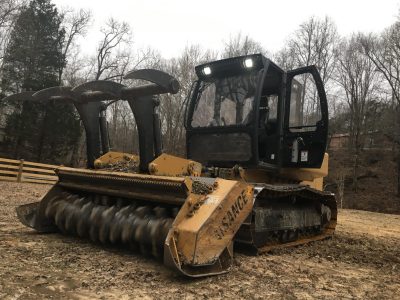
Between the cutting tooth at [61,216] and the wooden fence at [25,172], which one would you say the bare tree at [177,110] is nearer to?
the wooden fence at [25,172]

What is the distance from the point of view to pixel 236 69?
21.3 ft

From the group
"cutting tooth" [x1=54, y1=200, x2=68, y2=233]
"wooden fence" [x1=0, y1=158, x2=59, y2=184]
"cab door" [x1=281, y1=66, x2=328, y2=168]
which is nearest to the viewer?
"cutting tooth" [x1=54, y1=200, x2=68, y2=233]

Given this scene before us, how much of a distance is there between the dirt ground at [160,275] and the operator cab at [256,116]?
146 centimetres

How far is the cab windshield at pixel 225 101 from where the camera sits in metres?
6.25

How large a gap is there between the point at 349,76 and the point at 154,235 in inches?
1229

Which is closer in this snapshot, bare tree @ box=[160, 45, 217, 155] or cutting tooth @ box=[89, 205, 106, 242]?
cutting tooth @ box=[89, 205, 106, 242]

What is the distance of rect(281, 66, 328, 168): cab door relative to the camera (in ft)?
22.2

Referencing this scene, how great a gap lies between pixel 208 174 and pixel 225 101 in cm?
120

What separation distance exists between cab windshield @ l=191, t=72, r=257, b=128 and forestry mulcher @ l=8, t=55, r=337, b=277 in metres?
0.02

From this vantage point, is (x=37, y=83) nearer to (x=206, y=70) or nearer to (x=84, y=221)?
(x=206, y=70)

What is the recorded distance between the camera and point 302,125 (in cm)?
692

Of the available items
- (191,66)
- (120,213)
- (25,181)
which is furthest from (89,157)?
(191,66)

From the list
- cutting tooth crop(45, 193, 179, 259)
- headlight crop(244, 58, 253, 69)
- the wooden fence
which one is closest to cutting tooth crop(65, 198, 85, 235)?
cutting tooth crop(45, 193, 179, 259)

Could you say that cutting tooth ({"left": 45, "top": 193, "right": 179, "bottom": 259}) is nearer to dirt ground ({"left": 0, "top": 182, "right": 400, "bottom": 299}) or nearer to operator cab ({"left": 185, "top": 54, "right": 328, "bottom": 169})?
dirt ground ({"left": 0, "top": 182, "right": 400, "bottom": 299})
